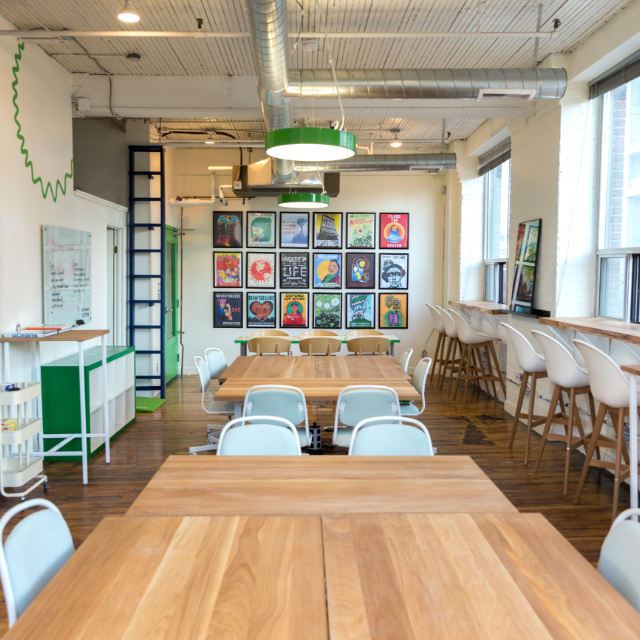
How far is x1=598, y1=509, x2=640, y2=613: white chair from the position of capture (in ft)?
4.93

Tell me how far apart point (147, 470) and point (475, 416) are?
12.1 ft

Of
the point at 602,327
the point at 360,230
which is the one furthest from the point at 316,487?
the point at 360,230

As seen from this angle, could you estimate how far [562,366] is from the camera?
4.05 m

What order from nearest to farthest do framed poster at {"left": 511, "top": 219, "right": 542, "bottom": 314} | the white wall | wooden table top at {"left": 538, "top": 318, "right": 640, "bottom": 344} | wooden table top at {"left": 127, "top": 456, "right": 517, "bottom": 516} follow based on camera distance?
wooden table top at {"left": 127, "top": 456, "right": 517, "bottom": 516}
wooden table top at {"left": 538, "top": 318, "right": 640, "bottom": 344}
framed poster at {"left": 511, "top": 219, "right": 542, "bottom": 314}
the white wall

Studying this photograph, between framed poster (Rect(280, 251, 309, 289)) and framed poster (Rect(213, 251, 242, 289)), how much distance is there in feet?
2.29

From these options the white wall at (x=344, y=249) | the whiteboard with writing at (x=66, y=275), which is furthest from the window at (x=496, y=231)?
the whiteboard with writing at (x=66, y=275)

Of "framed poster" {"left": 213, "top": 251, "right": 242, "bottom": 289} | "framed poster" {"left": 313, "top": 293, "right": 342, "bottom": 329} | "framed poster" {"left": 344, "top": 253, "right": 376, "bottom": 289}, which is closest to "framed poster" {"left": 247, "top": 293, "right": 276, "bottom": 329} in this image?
"framed poster" {"left": 213, "top": 251, "right": 242, "bottom": 289}

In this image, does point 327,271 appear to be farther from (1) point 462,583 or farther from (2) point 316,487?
(1) point 462,583

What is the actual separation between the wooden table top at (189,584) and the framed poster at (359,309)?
7.55m

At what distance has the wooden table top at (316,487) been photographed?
1919 mm

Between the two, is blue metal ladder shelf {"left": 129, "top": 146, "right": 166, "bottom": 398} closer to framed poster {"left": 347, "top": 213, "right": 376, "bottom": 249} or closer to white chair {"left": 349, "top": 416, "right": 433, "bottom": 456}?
framed poster {"left": 347, "top": 213, "right": 376, "bottom": 249}

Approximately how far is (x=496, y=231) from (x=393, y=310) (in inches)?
84.8

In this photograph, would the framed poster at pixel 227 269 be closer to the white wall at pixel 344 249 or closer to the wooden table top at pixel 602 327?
the white wall at pixel 344 249

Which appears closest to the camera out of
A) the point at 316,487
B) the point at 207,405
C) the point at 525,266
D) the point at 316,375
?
the point at 316,487
